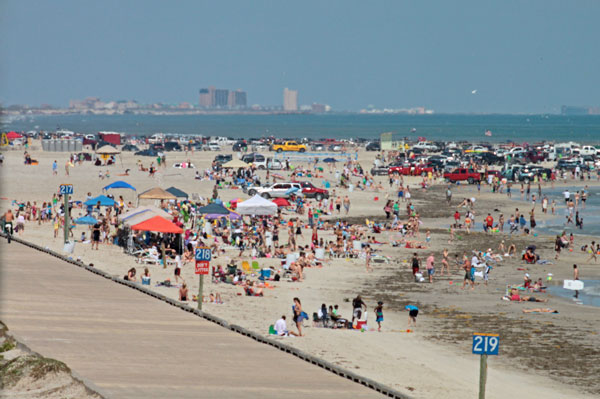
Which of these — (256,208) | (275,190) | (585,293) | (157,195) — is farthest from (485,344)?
(275,190)

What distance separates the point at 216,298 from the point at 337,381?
8.47 metres

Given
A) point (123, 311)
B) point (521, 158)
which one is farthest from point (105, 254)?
point (521, 158)

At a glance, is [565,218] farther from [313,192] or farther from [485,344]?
[485,344]

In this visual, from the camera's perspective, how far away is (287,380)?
50.7ft

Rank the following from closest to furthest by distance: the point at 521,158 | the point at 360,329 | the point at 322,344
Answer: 1. the point at 322,344
2. the point at 360,329
3. the point at 521,158

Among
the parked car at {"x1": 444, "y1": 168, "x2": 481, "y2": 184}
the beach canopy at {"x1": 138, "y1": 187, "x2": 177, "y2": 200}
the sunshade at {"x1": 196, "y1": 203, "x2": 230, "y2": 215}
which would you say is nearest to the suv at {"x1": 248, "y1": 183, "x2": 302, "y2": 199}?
the beach canopy at {"x1": 138, "y1": 187, "x2": 177, "y2": 200}

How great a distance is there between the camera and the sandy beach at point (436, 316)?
58.6 feet

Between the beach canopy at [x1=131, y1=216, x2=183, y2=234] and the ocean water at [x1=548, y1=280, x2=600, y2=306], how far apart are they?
11815 millimetres

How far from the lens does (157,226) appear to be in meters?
28.5

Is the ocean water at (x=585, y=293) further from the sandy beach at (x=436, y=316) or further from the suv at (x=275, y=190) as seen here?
the suv at (x=275, y=190)

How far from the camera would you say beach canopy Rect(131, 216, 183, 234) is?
28.4 metres

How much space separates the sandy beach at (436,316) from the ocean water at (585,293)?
1.62 ft

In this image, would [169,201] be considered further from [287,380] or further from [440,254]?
[287,380]

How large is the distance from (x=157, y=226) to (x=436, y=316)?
9651mm
